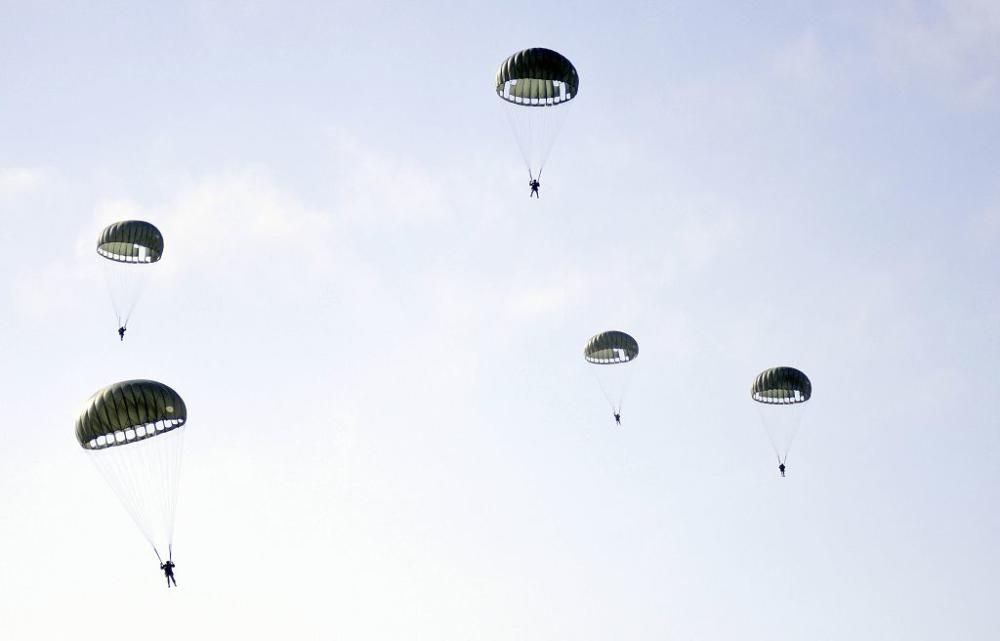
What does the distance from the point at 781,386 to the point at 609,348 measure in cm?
1149

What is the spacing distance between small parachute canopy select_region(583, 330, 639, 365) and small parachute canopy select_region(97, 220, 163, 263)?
84.9 ft

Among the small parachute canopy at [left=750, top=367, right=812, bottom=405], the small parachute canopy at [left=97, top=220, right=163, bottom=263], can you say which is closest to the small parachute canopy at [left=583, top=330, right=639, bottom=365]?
the small parachute canopy at [left=750, top=367, right=812, bottom=405]

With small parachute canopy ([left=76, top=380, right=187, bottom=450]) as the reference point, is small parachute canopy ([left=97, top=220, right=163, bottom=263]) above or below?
above

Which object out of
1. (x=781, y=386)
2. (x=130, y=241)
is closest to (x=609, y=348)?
(x=781, y=386)

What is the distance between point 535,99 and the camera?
63.5 m

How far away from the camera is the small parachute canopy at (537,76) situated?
60500 mm

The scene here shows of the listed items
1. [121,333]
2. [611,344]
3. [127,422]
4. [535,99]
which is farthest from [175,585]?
[611,344]

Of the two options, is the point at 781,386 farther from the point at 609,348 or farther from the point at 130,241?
the point at 130,241

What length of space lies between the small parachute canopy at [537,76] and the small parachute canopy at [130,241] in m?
20.5

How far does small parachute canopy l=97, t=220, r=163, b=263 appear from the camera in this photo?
66812 mm

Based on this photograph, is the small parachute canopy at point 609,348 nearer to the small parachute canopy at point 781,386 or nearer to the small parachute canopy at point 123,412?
the small parachute canopy at point 781,386

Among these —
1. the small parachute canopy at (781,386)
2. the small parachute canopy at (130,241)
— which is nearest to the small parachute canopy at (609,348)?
Answer: the small parachute canopy at (781,386)

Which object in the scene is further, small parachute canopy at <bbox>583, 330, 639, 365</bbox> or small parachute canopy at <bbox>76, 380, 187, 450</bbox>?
small parachute canopy at <bbox>583, 330, 639, 365</bbox>

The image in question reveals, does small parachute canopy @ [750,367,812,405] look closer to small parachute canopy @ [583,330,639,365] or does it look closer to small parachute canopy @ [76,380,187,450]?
small parachute canopy @ [583,330,639,365]
